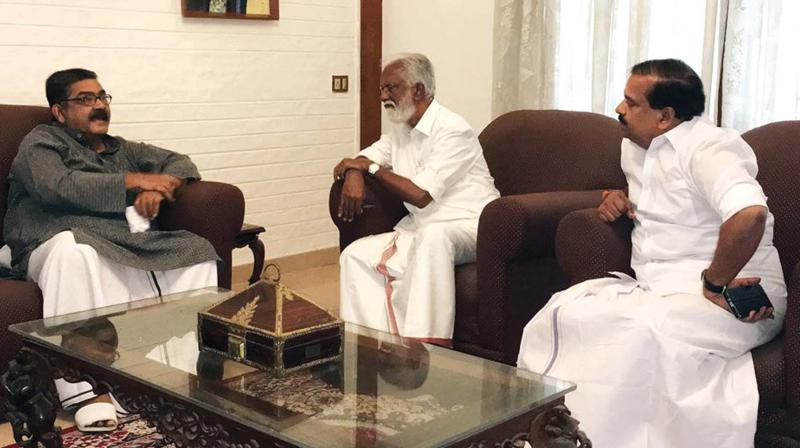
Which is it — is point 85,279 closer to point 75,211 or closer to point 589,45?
point 75,211

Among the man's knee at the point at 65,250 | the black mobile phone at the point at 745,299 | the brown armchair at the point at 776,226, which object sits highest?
the brown armchair at the point at 776,226

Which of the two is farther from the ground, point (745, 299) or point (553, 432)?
point (745, 299)

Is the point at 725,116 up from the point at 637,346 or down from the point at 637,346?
up

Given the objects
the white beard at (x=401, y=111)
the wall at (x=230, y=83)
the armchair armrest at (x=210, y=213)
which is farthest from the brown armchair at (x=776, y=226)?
the wall at (x=230, y=83)

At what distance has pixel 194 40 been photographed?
4.30 m

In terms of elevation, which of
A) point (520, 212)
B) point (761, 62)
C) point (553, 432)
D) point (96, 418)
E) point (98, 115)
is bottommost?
point (96, 418)

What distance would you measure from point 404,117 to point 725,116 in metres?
1.30

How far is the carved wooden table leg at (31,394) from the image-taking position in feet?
7.27

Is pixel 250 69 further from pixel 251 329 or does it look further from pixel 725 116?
pixel 251 329

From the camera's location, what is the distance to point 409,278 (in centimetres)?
315

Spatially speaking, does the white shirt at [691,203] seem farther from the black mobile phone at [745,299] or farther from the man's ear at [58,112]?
the man's ear at [58,112]

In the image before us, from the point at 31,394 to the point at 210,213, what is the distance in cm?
107

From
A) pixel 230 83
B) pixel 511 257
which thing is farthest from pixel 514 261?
pixel 230 83

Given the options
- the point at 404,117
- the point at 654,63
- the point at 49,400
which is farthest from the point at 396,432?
the point at 404,117
